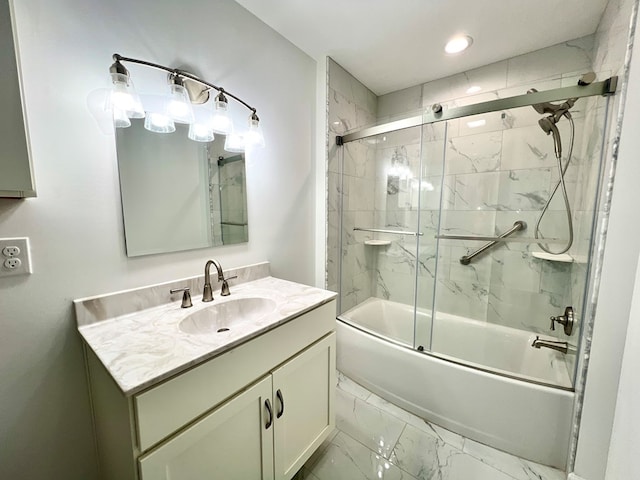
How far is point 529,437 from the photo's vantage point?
1.24 meters

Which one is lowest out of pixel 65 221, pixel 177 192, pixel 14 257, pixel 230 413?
pixel 230 413

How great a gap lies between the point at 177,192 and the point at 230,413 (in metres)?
0.94

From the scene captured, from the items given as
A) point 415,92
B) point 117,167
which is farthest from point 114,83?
point 415,92

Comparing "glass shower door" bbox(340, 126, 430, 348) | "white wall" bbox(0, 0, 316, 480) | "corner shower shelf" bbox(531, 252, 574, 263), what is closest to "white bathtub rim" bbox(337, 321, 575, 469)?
"glass shower door" bbox(340, 126, 430, 348)

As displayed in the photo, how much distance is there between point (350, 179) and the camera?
7.02 feet

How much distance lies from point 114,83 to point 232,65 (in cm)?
63

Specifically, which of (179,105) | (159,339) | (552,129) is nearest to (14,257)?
(159,339)

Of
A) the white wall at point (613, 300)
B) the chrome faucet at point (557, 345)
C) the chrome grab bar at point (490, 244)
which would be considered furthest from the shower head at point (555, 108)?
the chrome faucet at point (557, 345)

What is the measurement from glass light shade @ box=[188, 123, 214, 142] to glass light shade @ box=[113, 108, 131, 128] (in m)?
0.25

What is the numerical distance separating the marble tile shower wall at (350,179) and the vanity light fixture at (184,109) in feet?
2.36

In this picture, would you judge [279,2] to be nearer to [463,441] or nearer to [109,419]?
[109,419]

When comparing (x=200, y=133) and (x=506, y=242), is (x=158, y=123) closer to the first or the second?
(x=200, y=133)

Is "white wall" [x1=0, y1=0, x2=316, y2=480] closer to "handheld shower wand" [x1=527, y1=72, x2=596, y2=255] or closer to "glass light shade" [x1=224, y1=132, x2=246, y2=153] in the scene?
"glass light shade" [x1=224, y1=132, x2=246, y2=153]

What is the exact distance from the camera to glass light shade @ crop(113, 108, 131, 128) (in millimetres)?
917
